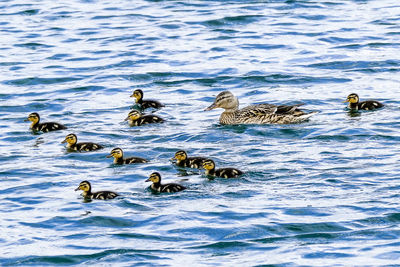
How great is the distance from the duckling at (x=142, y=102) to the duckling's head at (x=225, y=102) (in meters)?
1.02

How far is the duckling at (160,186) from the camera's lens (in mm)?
11258

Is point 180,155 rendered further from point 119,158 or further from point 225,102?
point 225,102

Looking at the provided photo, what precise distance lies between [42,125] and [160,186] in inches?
147

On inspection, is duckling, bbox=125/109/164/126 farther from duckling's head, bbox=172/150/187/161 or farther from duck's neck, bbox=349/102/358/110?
duck's neck, bbox=349/102/358/110

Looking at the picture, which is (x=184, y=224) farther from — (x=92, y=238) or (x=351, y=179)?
(x=351, y=179)

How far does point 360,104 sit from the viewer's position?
49.3 feet

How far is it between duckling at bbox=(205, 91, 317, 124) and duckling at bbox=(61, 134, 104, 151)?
2406 millimetres

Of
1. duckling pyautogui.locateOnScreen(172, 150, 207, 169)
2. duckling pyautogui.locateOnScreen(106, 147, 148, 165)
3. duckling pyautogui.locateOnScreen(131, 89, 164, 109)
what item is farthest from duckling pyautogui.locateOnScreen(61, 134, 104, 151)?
duckling pyautogui.locateOnScreen(131, 89, 164, 109)

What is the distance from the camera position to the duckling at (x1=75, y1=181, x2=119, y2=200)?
11.1m

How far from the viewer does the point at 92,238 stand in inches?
395

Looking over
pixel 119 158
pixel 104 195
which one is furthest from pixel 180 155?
pixel 104 195

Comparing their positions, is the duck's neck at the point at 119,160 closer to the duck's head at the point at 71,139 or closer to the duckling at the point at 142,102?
the duck's head at the point at 71,139

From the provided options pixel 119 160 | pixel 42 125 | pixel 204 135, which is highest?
pixel 42 125

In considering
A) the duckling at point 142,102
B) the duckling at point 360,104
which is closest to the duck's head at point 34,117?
the duckling at point 142,102
